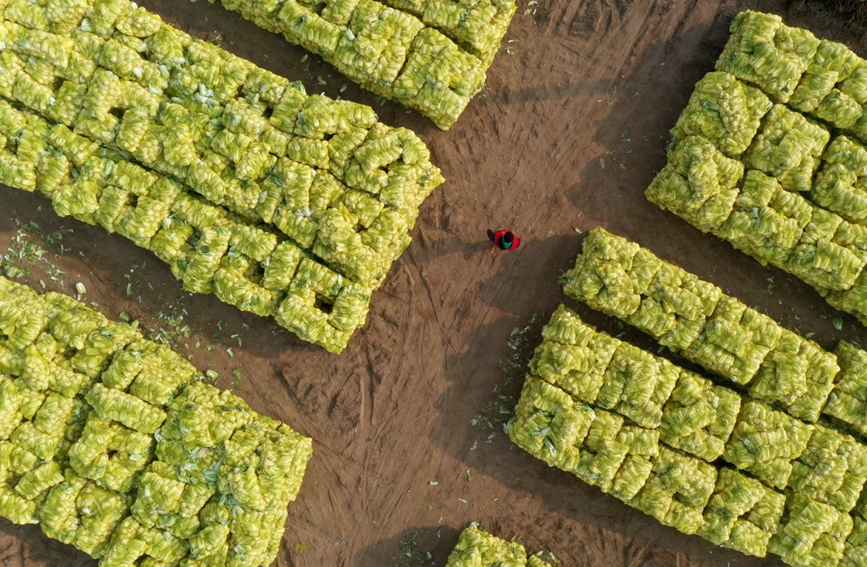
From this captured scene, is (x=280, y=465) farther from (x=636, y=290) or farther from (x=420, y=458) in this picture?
(x=636, y=290)

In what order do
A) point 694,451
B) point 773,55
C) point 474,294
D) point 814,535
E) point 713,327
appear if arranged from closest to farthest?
point 814,535, point 773,55, point 713,327, point 694,451, point 474,294

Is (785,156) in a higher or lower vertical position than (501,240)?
higher

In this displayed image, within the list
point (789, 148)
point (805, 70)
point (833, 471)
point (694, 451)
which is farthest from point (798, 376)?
point (805, 70)

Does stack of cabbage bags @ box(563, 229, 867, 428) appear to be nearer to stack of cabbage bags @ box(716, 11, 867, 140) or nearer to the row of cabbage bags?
the row of cabbage bags

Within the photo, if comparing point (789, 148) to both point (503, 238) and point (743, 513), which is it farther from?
point (743, 513)

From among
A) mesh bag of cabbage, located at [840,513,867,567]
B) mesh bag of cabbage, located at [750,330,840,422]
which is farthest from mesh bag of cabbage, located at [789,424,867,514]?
mesh bag of cabbage, located at [750,330,840,422]

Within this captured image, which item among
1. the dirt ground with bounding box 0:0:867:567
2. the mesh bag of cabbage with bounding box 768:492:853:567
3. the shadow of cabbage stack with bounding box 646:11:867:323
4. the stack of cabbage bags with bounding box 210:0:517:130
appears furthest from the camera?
the dirt ground with bounding box 0:0:867:567

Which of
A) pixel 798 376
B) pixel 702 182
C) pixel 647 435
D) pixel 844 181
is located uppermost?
pixel 844 181

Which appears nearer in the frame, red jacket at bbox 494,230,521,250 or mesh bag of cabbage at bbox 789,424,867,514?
mesh bag of cabbage at bbox 789,424,867,514
